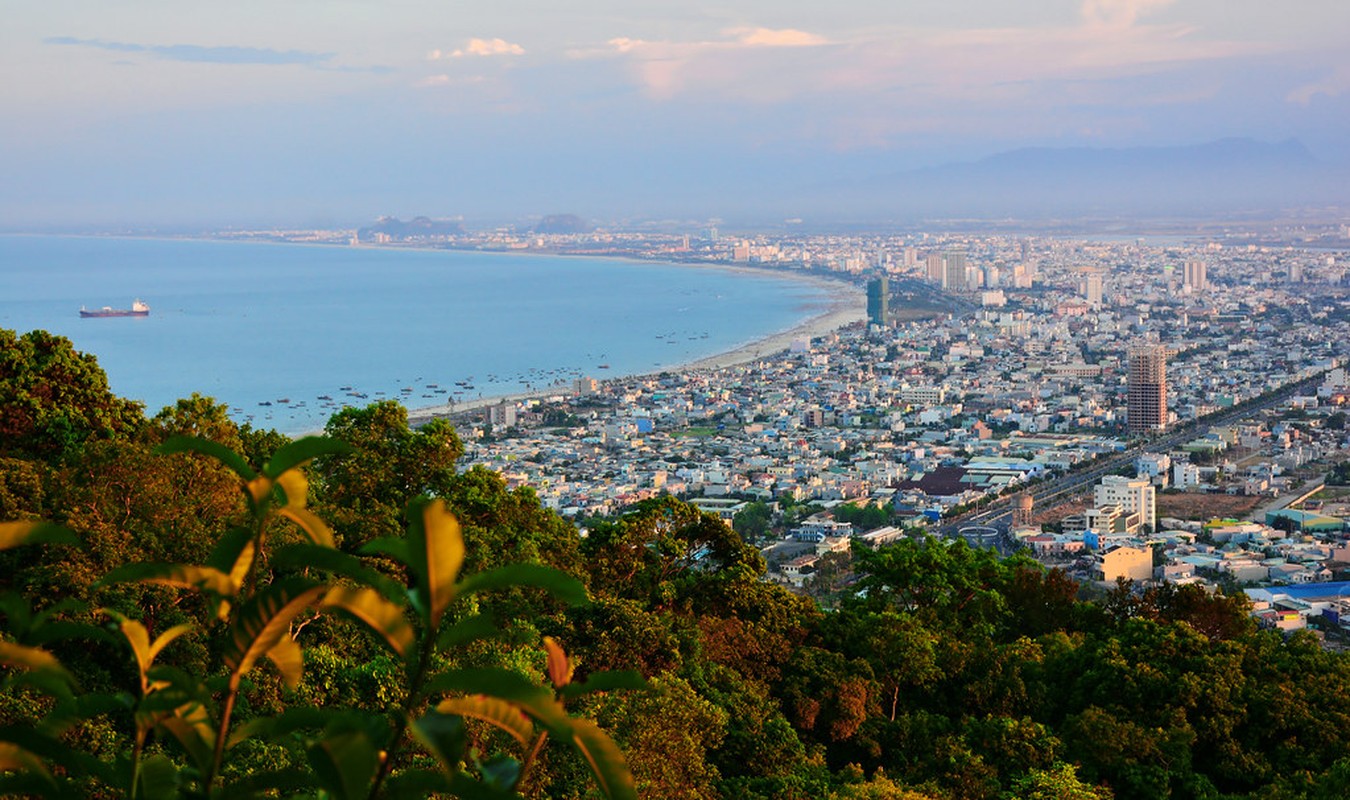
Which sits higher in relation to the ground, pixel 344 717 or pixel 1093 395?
pixel 344 717

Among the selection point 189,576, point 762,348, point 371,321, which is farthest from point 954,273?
point 189,576

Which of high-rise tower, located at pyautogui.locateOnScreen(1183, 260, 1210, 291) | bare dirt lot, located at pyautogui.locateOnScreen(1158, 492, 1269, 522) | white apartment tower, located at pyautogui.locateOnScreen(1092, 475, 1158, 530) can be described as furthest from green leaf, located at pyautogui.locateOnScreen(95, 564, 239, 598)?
high-rise tower, located at pyautogui.locateOnScreen(1183, 260, 1210, 291)

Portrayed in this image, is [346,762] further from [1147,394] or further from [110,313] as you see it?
[110,313]

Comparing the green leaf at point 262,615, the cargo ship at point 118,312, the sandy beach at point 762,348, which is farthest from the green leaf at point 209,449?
the cargo ship at point 118,312

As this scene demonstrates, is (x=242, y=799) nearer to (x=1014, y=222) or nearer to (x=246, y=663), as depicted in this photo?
(x=246, y=663)

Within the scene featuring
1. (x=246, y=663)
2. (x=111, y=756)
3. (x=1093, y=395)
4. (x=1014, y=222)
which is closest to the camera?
(x=246, y=663)

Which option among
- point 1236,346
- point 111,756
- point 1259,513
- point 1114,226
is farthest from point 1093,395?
point 1114,226
